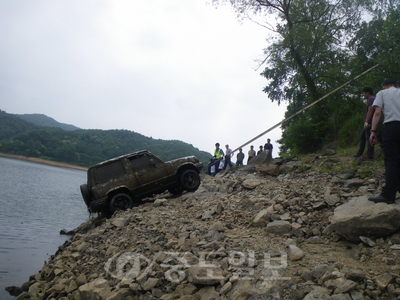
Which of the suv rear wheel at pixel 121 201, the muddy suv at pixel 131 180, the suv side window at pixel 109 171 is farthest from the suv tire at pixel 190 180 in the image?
the suv side window at pixel 109 171

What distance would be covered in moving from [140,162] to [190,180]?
2.01m

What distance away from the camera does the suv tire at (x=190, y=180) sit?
37.8 ft

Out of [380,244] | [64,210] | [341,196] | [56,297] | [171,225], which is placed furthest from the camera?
[64,210]

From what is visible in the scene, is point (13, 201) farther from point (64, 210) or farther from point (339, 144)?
point (339, 144)

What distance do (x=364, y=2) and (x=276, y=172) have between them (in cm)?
1367

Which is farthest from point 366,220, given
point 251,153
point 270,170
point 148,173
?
point 251,153

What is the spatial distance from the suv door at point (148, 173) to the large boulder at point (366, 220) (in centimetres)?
718

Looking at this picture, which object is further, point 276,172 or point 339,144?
point 339,144

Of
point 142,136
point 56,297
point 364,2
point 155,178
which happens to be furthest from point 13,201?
point 142,136

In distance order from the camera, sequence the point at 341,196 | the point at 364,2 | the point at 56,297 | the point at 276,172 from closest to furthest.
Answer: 1. the point at 56,297
2. the point at 341,196
3. the point at 276,172
4. the point at 364,2

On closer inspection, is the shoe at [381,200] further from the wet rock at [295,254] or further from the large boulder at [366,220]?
the wet rock at [295,254]

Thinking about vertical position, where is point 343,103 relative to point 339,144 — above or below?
above

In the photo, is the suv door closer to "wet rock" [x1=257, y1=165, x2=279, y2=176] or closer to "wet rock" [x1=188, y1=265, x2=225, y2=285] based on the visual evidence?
"wet rock" [x1=257, y1=165, x2=279, y2=176]

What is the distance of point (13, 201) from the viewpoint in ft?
73.4
